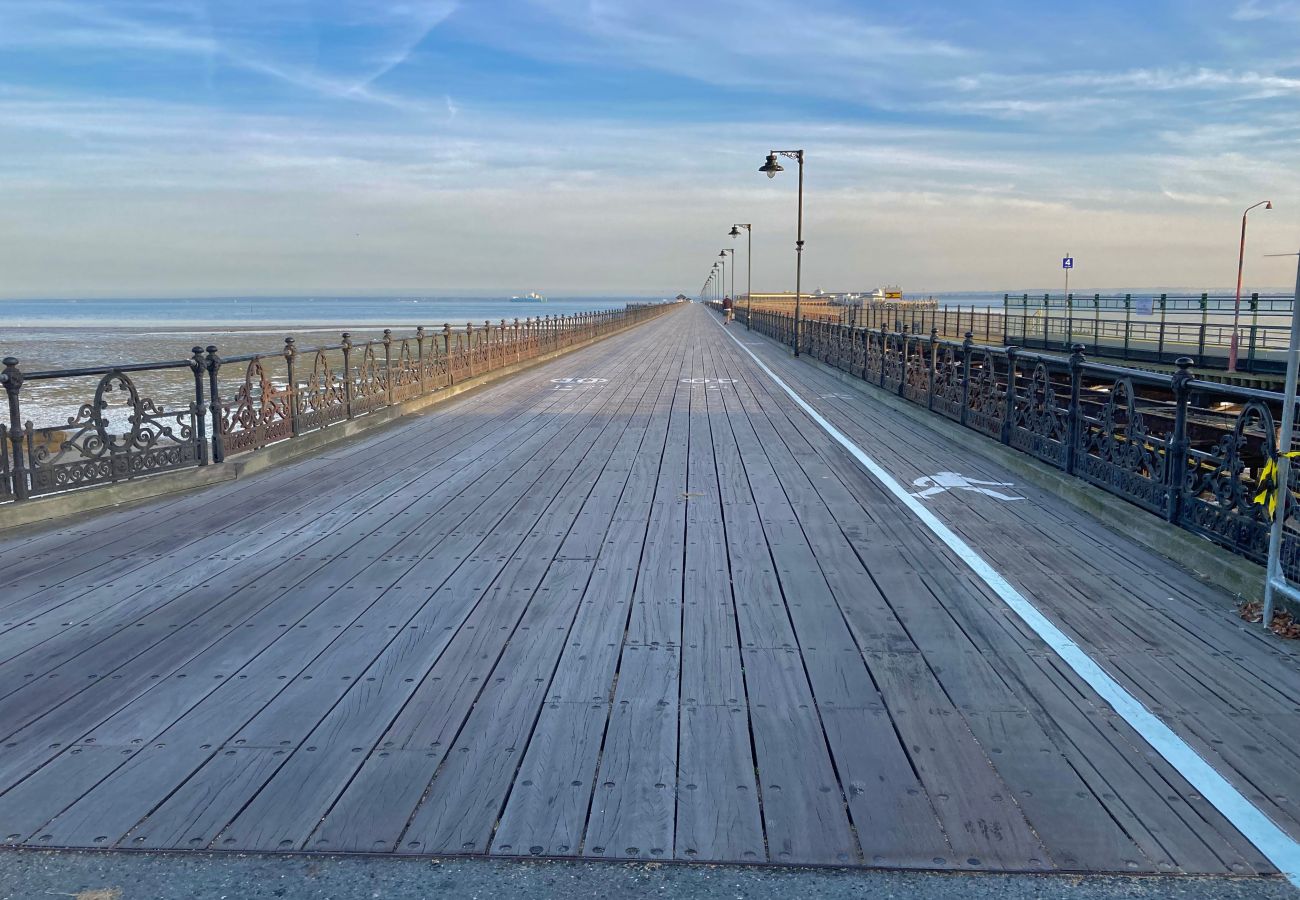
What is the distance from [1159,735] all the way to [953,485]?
5.63m

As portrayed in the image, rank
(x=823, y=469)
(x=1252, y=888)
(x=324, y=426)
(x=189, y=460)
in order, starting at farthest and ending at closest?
1. (x=324, y=426)
2. (x=823, y=469)
3. (x=189, y=460)
4. (x=1252, y=888)

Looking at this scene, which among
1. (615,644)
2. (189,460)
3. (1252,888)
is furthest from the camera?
(189,460)

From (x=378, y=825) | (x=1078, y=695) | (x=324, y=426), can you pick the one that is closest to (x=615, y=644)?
(x=378, y=825)

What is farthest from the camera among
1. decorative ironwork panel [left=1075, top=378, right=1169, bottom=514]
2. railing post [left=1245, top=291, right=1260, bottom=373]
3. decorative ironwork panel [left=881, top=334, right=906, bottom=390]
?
railing post [left=1245, top=291, right=1260, bottom=373]

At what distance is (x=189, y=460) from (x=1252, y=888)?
9.22 metres

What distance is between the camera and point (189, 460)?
372 inches

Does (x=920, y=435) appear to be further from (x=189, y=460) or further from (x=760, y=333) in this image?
(x=760, y=333)

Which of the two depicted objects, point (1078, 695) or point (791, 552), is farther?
point (791, 552)

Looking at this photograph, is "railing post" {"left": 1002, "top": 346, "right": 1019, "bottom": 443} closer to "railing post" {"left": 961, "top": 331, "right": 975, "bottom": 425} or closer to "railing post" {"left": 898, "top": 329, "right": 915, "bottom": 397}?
"railing post" {"left": 961, "top": 331, "right": 975, "bottom": 425}

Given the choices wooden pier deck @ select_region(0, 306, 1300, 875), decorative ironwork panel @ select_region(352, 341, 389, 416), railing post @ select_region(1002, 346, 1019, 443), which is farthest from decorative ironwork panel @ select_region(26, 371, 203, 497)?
railing post @ select_region(1002, 346, 1019, 443)

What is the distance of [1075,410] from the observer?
8586 millimetres

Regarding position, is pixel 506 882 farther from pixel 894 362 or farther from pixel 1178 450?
pixel 894 362

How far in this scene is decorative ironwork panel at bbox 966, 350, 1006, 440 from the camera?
1143cm

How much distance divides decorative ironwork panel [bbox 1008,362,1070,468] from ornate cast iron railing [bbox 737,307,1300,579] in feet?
0.04
